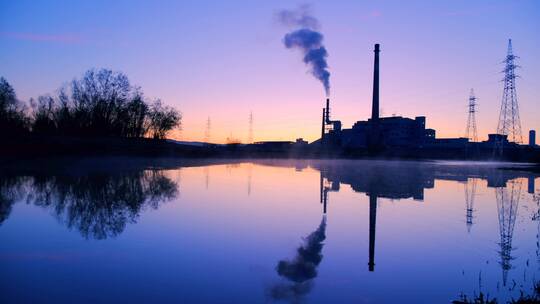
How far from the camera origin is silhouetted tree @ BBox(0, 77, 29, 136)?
44.6m

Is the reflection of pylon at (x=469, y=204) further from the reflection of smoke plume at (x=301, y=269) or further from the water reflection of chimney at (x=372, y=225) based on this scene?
the reflection of smoke plume at (x=301, y=269)

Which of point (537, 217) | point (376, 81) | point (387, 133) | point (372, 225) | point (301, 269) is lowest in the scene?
point (301, 269)

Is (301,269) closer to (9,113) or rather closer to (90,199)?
(90,199)

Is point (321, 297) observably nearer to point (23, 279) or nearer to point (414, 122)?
point (23, 279)

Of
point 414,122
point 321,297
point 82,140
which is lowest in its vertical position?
point 321,297

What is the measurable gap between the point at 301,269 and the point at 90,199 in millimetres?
9696

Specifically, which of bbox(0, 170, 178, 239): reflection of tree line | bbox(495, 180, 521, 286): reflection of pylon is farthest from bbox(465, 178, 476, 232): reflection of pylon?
bbox(0, 170, 178, 239): reflection of tree line

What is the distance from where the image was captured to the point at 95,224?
395 inches

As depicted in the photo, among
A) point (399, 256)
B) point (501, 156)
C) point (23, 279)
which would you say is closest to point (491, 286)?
point (399, 256)

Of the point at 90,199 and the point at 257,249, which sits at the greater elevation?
the point at 90,199

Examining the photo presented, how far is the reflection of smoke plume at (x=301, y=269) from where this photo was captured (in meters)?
5.87

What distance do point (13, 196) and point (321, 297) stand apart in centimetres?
1331

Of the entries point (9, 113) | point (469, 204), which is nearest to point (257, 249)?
point (469, 204)

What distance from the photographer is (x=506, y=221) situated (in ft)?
39.0
